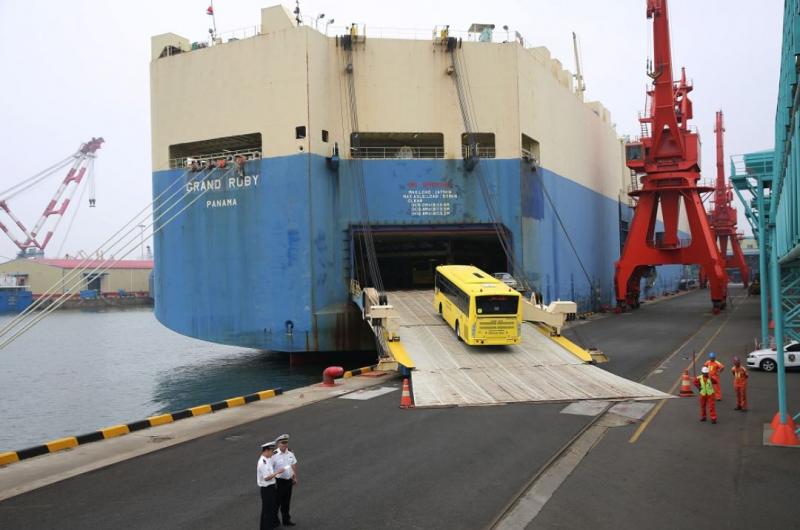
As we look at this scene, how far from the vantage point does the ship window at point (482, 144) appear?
41156 millimetres

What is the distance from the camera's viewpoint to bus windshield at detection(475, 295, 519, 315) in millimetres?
26422

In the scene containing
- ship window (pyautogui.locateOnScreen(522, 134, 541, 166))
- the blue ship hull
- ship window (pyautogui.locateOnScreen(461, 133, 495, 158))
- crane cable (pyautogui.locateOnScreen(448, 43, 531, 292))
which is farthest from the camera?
ship window (pyautogui.locateOnScreen(522, 134, 541, 166))

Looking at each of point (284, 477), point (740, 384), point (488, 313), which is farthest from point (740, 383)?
point (284, 477)

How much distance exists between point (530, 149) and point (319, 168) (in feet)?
53.8

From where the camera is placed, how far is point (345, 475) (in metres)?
13.2

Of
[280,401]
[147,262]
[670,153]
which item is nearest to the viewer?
[280,401]

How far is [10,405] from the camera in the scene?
30.2 m

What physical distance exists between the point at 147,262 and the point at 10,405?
15305 cm

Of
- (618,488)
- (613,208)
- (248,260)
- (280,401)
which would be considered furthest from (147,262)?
(618,488)

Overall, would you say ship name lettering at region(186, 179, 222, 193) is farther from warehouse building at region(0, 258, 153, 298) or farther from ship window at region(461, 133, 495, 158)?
warehouse building at region(0, 258, 153, 298)

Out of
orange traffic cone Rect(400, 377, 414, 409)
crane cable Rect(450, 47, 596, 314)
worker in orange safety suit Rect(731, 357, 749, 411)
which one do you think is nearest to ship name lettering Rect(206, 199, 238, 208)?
crane cable Rect(450, 47, 596, 314)

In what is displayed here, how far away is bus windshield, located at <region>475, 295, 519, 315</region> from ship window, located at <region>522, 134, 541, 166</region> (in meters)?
19.6

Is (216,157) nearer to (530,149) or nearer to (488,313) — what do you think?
(530,149)

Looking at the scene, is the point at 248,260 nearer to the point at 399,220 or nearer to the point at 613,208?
the point at 399,220
